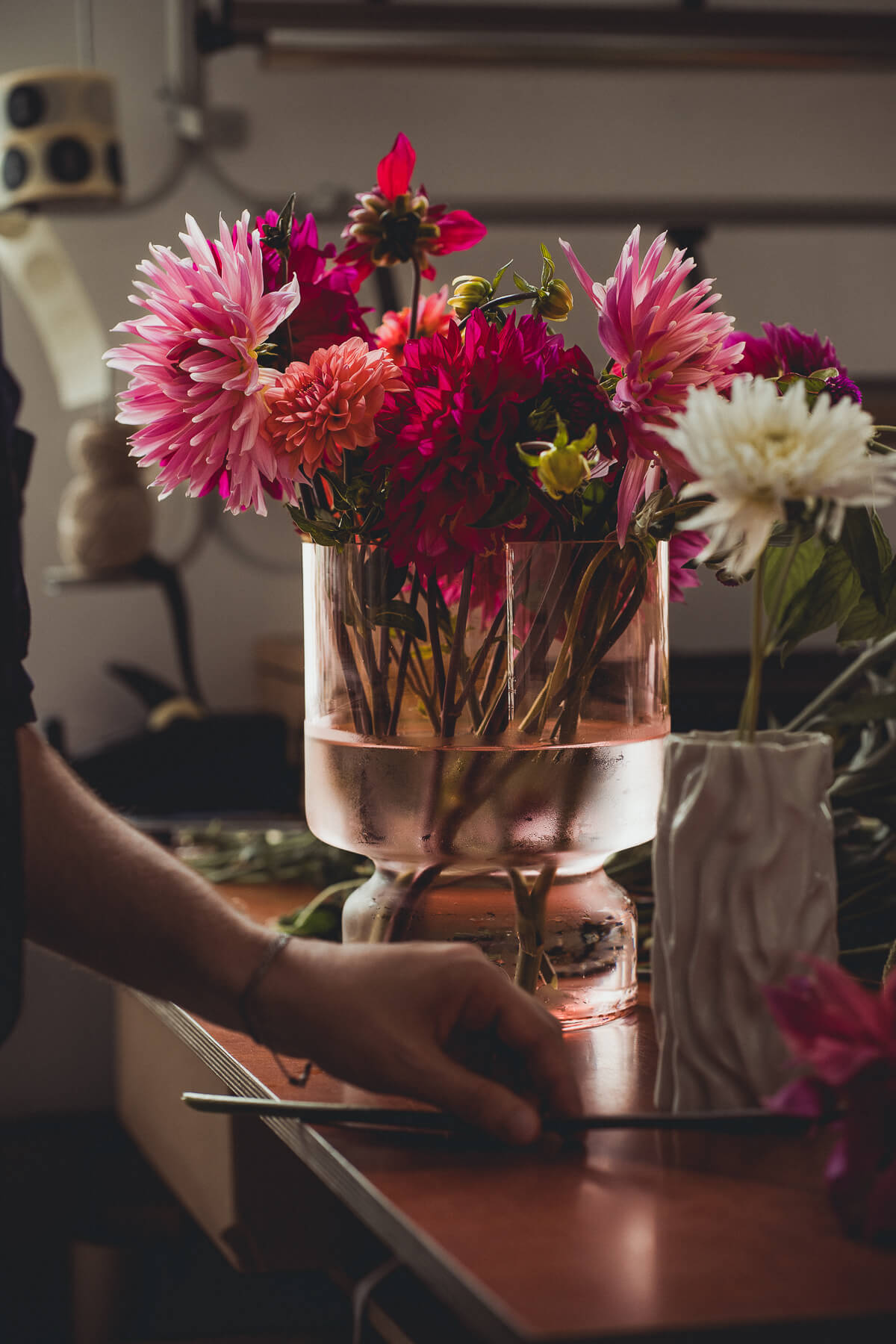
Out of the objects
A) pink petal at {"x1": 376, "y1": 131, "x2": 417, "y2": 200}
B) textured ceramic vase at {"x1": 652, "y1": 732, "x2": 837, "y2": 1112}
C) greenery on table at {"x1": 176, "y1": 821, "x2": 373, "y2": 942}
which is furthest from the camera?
greenery on table at {"x1": 176, "y1": 821, "x2": 373, "y2": 942}

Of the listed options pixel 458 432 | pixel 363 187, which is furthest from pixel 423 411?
pixel 363 187

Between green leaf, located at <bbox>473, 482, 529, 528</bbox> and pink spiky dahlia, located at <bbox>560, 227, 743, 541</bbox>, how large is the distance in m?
0.04

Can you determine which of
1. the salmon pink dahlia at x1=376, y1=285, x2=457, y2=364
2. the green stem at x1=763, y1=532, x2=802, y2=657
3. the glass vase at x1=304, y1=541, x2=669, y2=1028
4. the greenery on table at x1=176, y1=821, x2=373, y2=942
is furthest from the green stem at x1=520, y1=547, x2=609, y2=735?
the greenery on table at x1=176, y1=821, x2=373, y2=942

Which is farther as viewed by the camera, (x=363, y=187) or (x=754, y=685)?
(x=363, y=187)

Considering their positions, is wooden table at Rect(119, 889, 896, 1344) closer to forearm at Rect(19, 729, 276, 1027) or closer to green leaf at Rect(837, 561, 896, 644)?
→ forearm at Rect(19, 729, 276, 1027)

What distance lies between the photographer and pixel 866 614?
30.4 inches

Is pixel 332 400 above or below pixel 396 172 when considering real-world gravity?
below

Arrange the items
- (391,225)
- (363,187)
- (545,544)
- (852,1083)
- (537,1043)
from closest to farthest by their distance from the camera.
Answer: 1. (852,1083)
2. (537,1043)
3. (545,544)
4. (391,225)
5. (363,187)

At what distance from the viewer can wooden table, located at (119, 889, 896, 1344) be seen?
43 cm

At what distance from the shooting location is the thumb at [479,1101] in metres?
0.56

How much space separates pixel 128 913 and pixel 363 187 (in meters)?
2.18

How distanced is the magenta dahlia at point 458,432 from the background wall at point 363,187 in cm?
178

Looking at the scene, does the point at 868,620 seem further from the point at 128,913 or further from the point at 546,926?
the point at 128,913

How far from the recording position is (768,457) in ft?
1.69
